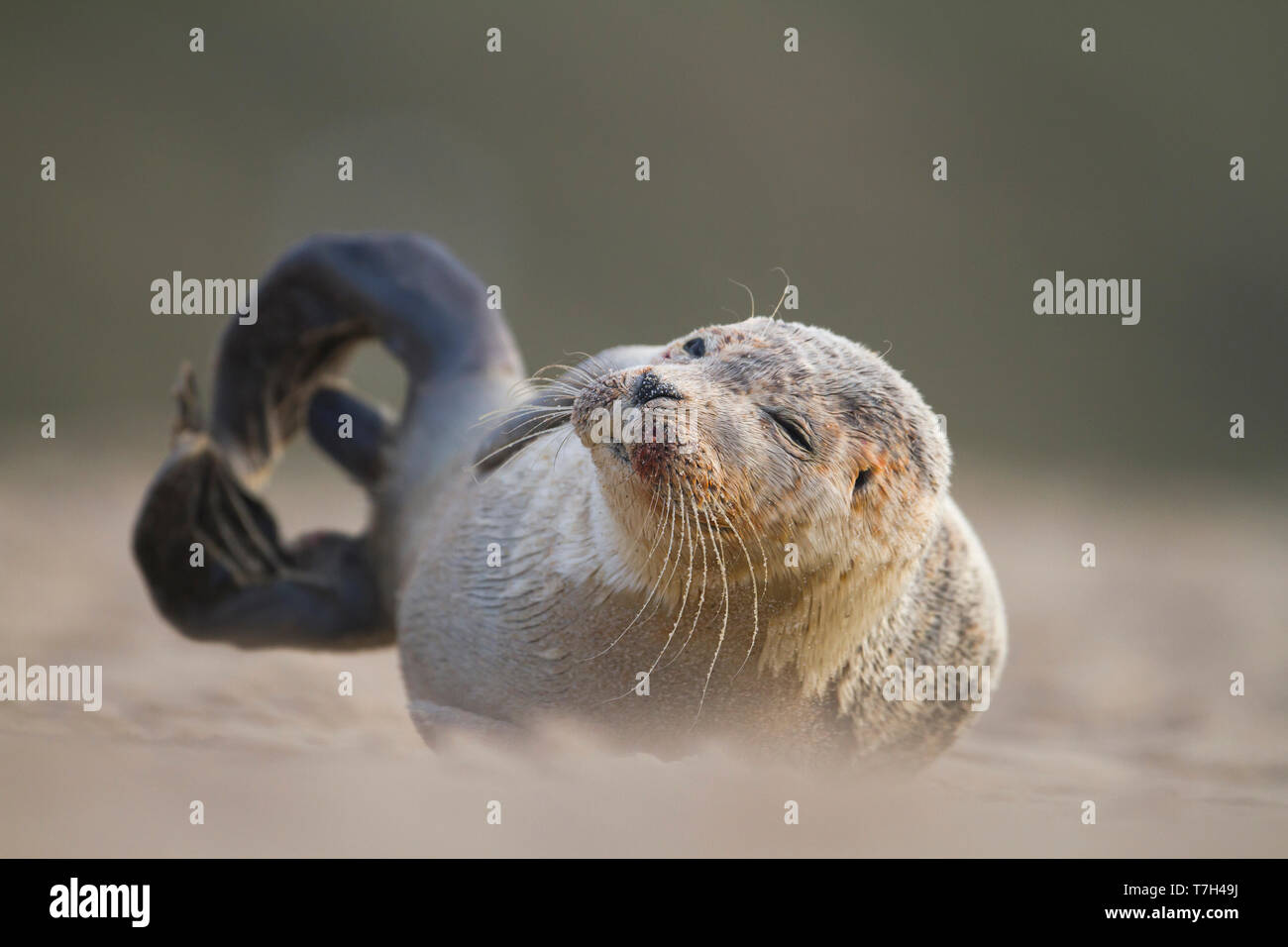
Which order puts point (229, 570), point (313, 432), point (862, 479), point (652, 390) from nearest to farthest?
point (652, 390)
point (862, 479)
point (229, 570)
point (313, 432)

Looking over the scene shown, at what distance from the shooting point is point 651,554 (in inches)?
104

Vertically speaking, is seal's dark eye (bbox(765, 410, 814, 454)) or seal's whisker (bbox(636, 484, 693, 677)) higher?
seal's dark eye (bbox(765, 410, 814, 454))

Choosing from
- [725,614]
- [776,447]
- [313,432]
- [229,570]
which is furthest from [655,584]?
[313,432]

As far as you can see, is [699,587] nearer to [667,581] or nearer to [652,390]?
[667,581]

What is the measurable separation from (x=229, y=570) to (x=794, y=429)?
1980mm

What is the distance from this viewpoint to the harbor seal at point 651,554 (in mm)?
2545

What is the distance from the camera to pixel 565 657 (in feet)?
9.60

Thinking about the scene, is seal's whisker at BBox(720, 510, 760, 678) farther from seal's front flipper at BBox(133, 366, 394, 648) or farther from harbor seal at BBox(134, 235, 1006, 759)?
seal's front flipper at BBox(133, 366, 394, 648)

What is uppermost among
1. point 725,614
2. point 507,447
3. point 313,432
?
point 313,432

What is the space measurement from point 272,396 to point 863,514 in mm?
2405

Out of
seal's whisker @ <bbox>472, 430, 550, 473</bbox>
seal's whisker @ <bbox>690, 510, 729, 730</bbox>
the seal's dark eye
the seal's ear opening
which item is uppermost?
seal's whisker @ <bbox>472, 430, 550, 473</bbox>

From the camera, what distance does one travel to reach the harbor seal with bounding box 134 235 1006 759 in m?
2.54

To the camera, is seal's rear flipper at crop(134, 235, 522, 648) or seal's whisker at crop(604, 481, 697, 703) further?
seal's rear flipper at crop(134, 235, 522, 648)

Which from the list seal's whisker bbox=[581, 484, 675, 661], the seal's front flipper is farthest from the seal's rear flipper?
seal's whisker bbox=[581, 484, 675, 661]
